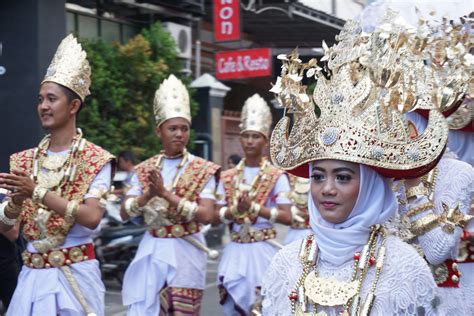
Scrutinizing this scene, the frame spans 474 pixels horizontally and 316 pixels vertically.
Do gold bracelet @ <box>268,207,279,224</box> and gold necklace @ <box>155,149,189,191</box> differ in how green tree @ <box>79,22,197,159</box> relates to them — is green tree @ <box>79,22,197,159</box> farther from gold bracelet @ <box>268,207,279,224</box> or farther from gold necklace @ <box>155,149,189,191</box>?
gold necklace @ <box>155,149,189,191</box>

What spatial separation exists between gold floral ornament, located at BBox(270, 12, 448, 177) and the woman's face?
0.05 meters

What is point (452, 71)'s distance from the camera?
4074mm

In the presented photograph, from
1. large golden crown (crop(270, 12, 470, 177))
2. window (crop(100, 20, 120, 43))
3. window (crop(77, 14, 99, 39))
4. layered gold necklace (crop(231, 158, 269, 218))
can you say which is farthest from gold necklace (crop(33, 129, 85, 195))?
window (crop(100, 20, 120, 43))

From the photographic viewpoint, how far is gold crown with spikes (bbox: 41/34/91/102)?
5266 millimetres

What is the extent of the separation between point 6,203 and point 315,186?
2431 mm

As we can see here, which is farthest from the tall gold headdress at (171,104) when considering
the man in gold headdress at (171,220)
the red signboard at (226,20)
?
the red signboard at (226,20)

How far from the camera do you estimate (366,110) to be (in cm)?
322

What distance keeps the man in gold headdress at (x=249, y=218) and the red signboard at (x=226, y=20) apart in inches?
360

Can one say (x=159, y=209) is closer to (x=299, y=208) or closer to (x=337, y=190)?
(x=299, y=208)

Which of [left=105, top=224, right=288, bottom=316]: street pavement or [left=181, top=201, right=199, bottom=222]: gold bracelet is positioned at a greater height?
[left=181, top=201, right=199, bottom=222]: gold bracelet

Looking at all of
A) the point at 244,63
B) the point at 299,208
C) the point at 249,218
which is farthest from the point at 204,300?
the point at 244,63

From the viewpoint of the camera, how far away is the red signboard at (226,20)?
55.5ft

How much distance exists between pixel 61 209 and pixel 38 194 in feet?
0.56

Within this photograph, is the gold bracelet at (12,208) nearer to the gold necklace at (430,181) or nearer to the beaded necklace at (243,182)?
the gold necklace at (430,181)
